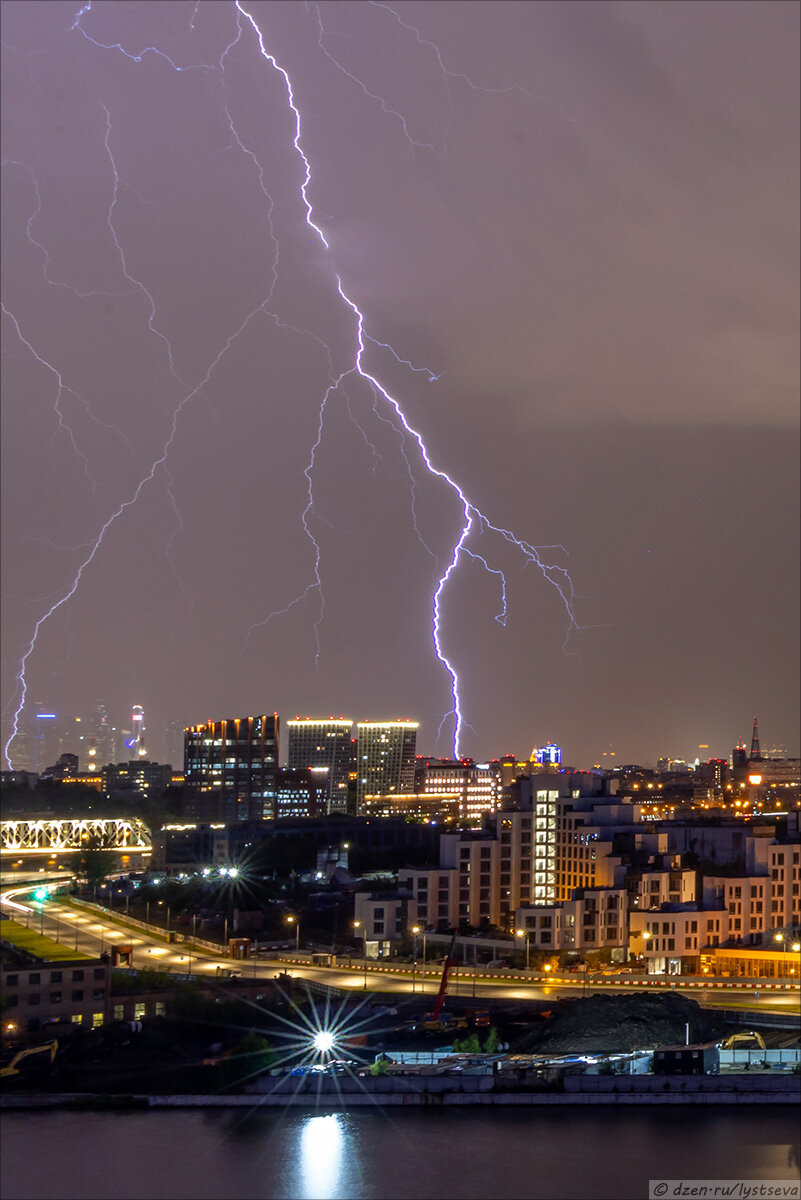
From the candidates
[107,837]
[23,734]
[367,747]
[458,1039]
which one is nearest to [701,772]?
[367,747]

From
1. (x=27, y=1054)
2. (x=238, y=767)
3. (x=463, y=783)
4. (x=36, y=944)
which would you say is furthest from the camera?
(x=463, y=783)

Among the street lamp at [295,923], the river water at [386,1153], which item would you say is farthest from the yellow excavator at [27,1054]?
the street lamp at [295,923]

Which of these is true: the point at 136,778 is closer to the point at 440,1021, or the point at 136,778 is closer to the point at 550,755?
the point at 550,755

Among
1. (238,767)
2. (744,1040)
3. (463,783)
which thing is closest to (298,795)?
(238,767)

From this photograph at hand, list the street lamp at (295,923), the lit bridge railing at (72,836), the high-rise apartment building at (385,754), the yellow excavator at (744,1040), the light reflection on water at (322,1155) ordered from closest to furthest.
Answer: the light reflection on water at (322,1155) < the yellow excavator at (744,1040) < the street lamp at (295,923) < the lit bridge railing at (72,836) < the high-rise apartment building at (385,754)

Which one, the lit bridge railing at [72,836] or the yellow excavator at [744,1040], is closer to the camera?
→ the yellow excavator at [744,1040]

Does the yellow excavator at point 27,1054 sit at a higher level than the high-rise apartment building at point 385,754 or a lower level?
lower

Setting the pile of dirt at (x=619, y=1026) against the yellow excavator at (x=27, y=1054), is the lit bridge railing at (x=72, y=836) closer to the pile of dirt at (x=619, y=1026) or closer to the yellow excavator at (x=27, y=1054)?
the yellow excavator at (x=27, y=1054)

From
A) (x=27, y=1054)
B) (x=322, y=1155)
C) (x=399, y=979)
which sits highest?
(x=399, y=979)
